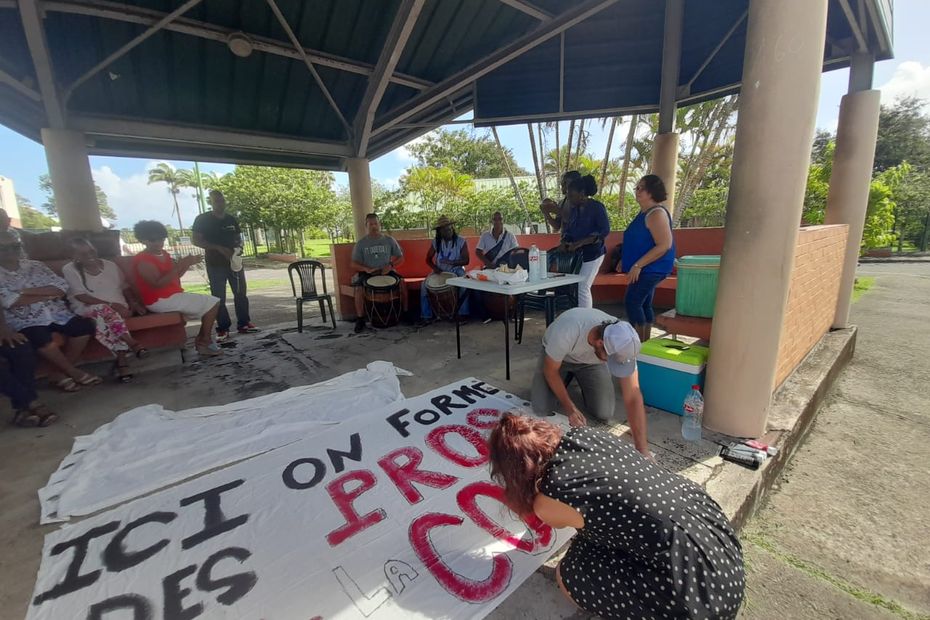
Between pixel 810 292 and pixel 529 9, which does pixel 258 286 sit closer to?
pixel 529 9

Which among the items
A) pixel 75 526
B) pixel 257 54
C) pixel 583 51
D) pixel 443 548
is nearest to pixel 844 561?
pixel 443 548

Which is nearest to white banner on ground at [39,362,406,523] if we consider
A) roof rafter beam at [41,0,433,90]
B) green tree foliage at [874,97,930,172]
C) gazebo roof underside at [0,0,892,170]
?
gazebo roof underside at [0,0,892,170]

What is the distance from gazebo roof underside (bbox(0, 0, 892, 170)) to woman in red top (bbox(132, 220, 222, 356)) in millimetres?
2858

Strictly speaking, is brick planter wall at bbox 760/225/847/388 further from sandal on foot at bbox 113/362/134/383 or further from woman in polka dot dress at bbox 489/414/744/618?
sandal on foot at bbox 113/362/134/383

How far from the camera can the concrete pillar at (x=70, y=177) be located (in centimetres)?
602

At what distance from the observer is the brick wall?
284 centimetres

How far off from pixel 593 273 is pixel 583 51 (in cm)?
448

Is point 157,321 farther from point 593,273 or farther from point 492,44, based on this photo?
point 492,44

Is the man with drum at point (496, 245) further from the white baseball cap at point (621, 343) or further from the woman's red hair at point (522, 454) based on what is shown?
the woman's red hair at point (522, 454)

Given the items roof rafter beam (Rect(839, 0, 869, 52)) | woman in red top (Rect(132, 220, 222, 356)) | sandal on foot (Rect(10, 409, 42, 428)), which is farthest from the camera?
woman in red top (Rect(132, 220, 222, 356))

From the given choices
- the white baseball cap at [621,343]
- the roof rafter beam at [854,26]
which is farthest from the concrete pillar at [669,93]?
the white baseball cap at [621,343]

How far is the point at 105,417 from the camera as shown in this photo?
10.7ft

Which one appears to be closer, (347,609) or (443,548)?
(347,609)

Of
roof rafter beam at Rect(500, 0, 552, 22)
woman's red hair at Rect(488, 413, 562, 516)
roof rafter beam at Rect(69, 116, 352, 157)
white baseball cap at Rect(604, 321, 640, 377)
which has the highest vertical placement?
roof rafter beam at Rect(500, 0, 552, 22)
